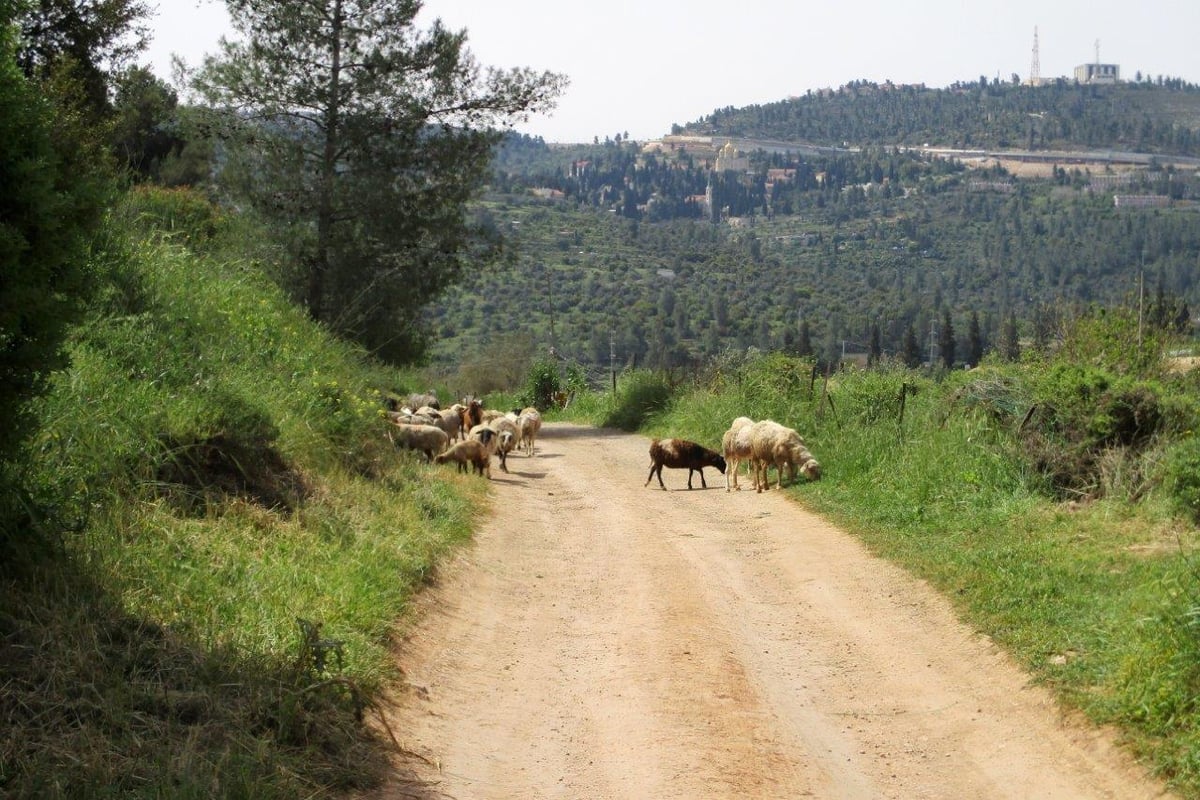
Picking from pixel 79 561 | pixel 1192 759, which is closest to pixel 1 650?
pixel 79 561

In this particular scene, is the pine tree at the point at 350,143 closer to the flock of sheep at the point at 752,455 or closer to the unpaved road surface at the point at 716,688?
the flock of sheep at the point at 752,455

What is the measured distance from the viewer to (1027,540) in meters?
11.2

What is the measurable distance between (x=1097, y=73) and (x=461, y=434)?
193 meters

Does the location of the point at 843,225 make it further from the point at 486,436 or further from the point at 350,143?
the point at 486,436

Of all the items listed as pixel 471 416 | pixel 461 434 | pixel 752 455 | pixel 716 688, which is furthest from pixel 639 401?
pixel 716 688

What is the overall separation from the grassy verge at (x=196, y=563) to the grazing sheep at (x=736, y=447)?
16.9 feet

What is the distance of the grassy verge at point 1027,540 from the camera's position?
24.2 ft

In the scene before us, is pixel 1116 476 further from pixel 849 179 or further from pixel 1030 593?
pixel 849 179

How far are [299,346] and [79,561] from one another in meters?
8.15

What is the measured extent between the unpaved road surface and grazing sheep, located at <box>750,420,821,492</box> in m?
3.79

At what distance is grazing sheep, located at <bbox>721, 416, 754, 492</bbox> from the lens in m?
18.2

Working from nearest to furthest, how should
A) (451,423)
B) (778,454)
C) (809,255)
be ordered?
(778,454)
(451,423)
(809,255)

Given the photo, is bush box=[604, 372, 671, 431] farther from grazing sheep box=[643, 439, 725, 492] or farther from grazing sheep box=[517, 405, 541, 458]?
grazing sheep box=[643, 439, 725, 492]

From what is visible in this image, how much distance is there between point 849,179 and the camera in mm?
132250
